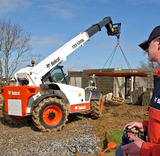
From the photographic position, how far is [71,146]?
16.1ft

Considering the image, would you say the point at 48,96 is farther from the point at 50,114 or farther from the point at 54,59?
the point at 54,59

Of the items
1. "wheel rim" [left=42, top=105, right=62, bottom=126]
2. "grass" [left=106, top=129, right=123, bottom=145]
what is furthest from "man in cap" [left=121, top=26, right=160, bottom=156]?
"wheel rim" [left=42, top=105, right=62, bottom=126]

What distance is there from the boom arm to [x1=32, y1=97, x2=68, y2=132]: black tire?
0.89m

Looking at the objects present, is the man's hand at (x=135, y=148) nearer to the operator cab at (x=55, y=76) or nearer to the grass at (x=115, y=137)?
the grass at (x=115, y=137)

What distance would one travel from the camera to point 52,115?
660 cm

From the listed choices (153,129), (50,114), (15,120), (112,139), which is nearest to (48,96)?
(50,114)

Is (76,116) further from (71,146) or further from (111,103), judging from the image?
(111,103)

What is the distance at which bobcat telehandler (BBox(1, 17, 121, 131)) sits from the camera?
21.0ft

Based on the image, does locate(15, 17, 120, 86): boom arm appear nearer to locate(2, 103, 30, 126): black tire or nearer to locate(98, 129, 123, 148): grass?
locate(2, 103, 30, 126): black tire

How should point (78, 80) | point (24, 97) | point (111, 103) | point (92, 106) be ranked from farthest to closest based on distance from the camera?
point (78, 80), point (111, 103), point (92, 106), point (24, 97)

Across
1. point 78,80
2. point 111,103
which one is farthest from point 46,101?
point 78,80

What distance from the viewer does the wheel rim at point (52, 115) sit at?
6.57m

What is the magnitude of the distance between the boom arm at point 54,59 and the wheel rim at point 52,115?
98cm

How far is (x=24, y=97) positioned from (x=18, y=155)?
206cm
